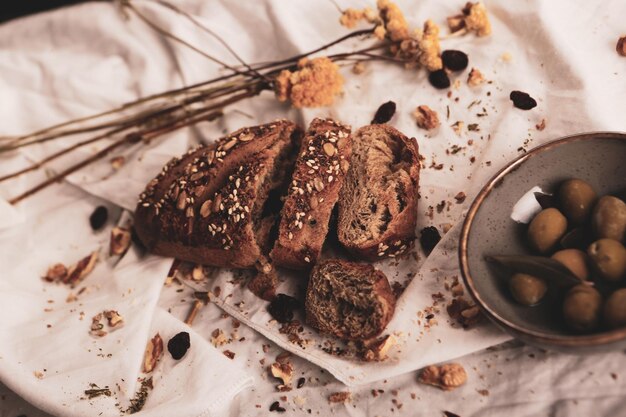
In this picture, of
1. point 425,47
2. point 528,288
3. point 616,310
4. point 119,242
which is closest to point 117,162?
point 119,242

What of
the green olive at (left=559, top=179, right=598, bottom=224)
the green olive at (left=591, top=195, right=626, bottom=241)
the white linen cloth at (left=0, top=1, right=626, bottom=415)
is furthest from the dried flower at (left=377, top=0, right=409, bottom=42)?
the green olive at (left=591, top=195, right=626, bottom=241)

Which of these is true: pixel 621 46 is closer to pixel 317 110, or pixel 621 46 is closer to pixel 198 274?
pixel 317 110

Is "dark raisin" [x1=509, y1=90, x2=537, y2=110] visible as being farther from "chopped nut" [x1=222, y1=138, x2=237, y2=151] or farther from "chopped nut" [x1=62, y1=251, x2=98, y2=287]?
"chopped nut" [x1=62, y1=251, x2=98, y2=287]

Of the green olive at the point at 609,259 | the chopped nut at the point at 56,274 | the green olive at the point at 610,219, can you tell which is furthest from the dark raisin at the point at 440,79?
the chopped nut at the point at 56,274

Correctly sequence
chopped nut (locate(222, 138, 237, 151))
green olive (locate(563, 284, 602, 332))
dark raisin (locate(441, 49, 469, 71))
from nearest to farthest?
1. green olive (locate(563, 284, 602, 332))
2. chopped nut (locate(222, 138, 237, 151))
3. dark raisin (locate(441, 49, 469, 71))

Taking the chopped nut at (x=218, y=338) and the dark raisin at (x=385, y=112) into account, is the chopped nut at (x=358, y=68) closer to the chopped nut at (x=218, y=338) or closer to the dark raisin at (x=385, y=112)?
the dark raisin at (x=385, y=112)

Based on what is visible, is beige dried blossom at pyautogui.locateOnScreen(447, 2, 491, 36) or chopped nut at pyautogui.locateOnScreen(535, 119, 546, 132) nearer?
chopped nut at pyautogui.locateOnScreen(535, 119, 546, 132)
